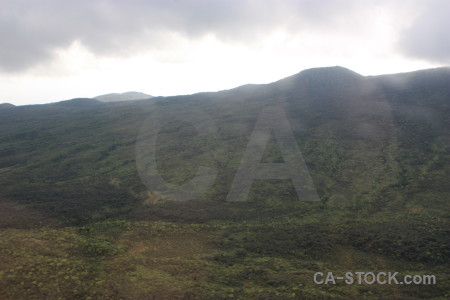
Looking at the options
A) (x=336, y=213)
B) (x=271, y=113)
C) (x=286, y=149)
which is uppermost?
(x=271, y=113)

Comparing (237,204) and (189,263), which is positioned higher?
(189,263)

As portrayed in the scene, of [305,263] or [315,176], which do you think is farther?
[315,176]

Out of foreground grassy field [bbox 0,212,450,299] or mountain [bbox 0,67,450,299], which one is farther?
mountain [bbox 0,67,450,299]

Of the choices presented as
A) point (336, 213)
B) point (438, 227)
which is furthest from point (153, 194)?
point (438, 227)

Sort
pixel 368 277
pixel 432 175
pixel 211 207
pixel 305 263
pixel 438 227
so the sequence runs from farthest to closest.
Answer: pixel 432 175, pixel 211 207, pixel 438 227, pixel 305 263, pixel 368 277

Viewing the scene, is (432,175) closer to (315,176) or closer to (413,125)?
(315,176)

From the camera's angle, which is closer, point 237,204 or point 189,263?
point 189,263

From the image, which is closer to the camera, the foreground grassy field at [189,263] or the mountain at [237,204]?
the foreground grassy field at [189,263]

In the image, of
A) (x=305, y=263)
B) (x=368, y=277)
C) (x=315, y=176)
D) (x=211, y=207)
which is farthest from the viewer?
(x=315, y=176)
